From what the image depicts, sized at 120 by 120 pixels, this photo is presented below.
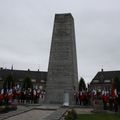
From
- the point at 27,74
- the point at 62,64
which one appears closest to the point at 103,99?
the point at 62,64

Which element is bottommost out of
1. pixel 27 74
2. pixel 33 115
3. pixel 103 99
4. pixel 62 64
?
pixel 33 115

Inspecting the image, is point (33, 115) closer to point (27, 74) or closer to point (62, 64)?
point (62, 64)

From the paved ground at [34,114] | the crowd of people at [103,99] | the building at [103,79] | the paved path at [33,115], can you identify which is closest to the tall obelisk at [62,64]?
the crowd of people at [103,99]

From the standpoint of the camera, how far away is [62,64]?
27.8 meters

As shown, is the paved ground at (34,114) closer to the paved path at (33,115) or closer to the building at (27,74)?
the paved path at (33,115)

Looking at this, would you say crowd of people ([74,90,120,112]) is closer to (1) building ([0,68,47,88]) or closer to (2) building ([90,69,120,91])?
(2) building ([90,69,120,91])

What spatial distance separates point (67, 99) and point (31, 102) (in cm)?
423

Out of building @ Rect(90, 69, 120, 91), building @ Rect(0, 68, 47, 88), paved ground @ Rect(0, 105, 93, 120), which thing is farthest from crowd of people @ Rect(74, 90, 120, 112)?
building @ Rect(0, 68, 47, 88)

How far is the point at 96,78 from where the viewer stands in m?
77.8

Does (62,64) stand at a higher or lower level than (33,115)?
higher

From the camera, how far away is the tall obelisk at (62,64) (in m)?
27.3

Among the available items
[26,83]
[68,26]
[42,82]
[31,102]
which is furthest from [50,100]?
[42,82]

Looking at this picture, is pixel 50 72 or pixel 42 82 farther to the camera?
pixel 42 82

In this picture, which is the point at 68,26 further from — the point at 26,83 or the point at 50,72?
the point at 26,83
